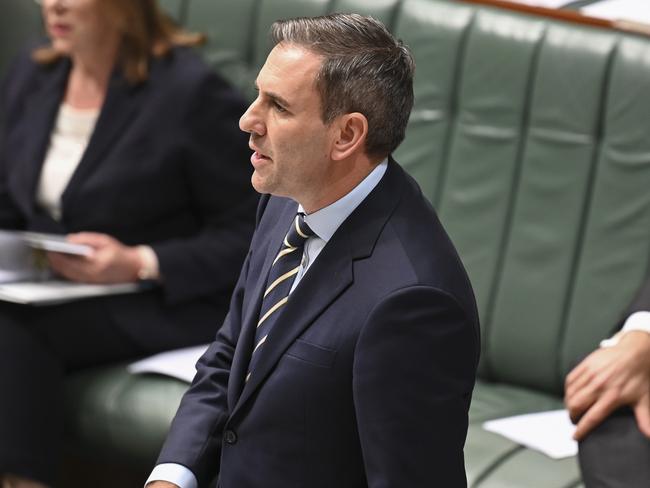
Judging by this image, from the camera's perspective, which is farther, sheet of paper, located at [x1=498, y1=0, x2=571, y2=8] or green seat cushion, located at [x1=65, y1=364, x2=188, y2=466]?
sheet of paper, located at [x1=498, y1=0, x2=571, y2=8]

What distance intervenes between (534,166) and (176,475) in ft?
4.53

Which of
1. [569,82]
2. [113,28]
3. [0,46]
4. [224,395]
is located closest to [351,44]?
[224,395]

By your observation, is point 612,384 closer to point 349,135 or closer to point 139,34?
point 349,135

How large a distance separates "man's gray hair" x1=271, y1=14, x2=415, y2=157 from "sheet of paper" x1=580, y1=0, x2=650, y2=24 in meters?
1.42

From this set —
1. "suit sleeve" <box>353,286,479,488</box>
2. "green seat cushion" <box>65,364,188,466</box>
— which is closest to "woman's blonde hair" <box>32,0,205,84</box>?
"green seat cushion" <box>65,364,188,466</box>

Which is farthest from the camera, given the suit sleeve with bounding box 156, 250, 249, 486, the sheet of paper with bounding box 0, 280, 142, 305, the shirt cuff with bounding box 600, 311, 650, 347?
the sheet of paper with bounding box 0, 280, 142, 305

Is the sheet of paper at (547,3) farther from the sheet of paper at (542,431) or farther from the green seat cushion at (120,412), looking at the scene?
the green seat cushion at (120,412)

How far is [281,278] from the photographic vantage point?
1.98 metres

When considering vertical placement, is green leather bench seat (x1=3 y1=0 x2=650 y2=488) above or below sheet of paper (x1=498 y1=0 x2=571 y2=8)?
below

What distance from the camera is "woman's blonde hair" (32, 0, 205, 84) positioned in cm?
328

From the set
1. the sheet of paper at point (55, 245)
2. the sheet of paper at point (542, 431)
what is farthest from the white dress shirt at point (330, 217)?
the sheet of paper at point (55, 245)

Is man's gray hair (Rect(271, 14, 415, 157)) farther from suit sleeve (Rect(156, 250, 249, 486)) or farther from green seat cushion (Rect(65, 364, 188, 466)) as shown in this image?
green seat cushion (Rect(65, 364, 188, 466))

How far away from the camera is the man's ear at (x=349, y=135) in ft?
5.90

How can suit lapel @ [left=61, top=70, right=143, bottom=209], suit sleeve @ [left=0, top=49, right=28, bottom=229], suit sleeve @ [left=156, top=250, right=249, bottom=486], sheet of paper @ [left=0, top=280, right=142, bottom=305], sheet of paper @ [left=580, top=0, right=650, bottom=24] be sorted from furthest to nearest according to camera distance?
suit sleeve @ [left=0, top=49, right=28, bottom=229] → suit lapel @ [left=61, top=70, right=143, bottom=209] → sheet of paper @ [left=580, top=0, right=650, bottom=24] → sheet of paper @ [left=0, top=280, right=142, bottom=305] → suit sleeve @ [left=156, top=250, right=249, bottom=486]
